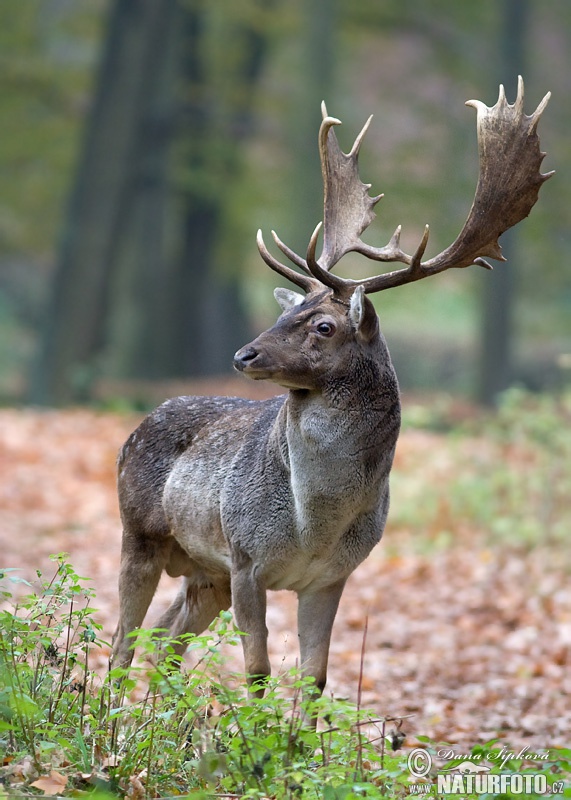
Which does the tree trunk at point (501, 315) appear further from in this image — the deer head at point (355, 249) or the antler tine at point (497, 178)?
the antler tine at point (497, 178)

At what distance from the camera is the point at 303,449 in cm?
505

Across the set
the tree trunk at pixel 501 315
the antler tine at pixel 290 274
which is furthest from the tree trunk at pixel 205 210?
the antler tine at pixel 290 274

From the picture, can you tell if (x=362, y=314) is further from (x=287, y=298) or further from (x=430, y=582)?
(x=430, y=582)

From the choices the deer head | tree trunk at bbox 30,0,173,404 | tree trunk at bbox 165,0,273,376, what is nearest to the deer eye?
the deer head

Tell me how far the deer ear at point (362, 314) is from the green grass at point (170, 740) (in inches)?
57.0

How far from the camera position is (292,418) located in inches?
202

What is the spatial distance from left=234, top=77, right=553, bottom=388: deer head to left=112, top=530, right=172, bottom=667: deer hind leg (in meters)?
1.38

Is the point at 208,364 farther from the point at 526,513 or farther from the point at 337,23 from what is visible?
the point at 526,513

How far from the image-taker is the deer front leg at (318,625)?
5.34m

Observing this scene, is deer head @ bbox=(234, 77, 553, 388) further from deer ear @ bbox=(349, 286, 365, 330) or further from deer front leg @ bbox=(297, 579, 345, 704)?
deer front leg @ bbox=(297, 579, 345, 704)

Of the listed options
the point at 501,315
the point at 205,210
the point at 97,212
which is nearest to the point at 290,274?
the point at 97,212

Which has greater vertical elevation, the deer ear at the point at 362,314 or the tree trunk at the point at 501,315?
the tree trunk at the point at 501,315
